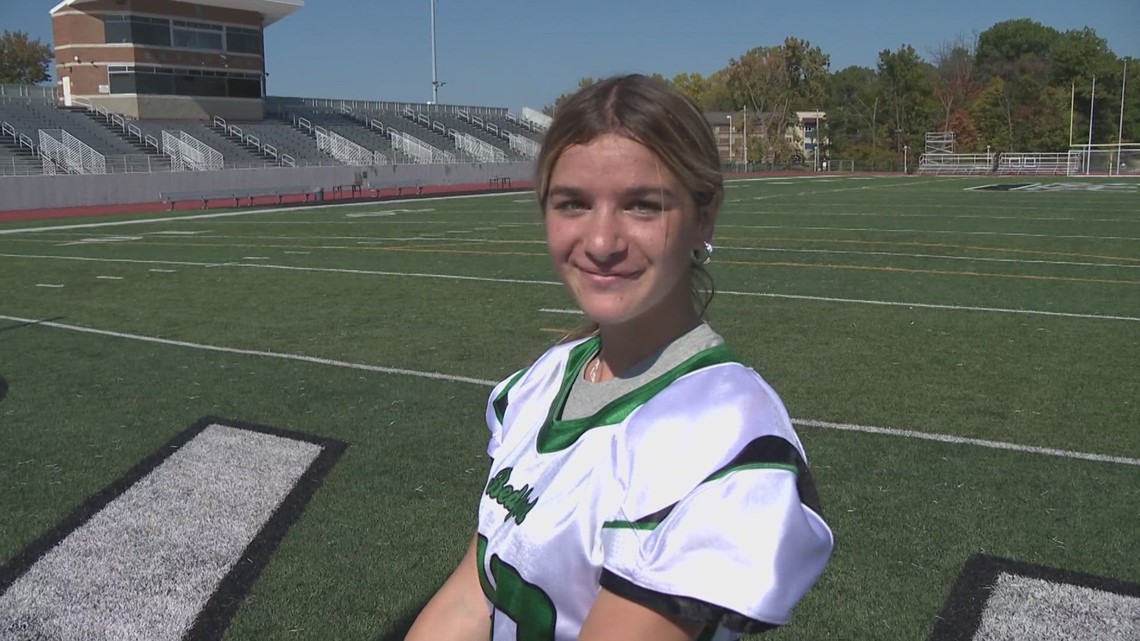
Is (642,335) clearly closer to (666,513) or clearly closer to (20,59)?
(666,513)

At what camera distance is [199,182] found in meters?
33.3

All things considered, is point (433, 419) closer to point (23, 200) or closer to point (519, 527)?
point (519, 527)

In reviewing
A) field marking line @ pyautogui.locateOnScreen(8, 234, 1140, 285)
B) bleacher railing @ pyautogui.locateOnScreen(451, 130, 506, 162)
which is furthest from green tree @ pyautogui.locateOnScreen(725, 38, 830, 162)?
field marking line @ pyautogui.locateOnScreen(8, 234, 1140, 285)

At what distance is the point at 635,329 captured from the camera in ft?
4.87

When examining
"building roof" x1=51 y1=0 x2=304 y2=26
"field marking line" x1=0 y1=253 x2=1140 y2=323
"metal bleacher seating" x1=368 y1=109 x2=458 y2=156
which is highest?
"building roof" x1=51 y1=0 x2=304 y2=26

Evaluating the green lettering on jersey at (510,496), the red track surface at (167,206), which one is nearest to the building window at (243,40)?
the red track surface at (167,206)

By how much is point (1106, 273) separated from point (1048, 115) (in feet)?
195

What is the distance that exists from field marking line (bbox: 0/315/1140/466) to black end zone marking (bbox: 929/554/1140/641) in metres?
1.48

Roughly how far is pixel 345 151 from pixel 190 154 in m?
7.43

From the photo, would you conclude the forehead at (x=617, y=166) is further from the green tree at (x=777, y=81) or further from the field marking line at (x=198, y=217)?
the green tree at (x=777, y=81)

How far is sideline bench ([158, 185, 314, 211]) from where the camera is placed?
28.0m

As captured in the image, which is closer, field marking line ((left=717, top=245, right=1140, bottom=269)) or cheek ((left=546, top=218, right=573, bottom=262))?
cheek ((left=546, top=218, right=573, bottom=262))

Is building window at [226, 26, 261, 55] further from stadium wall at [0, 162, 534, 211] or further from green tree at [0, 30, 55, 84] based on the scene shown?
green tree at [0, 30, 55, 84]

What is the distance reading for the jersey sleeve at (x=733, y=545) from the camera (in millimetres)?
1126
